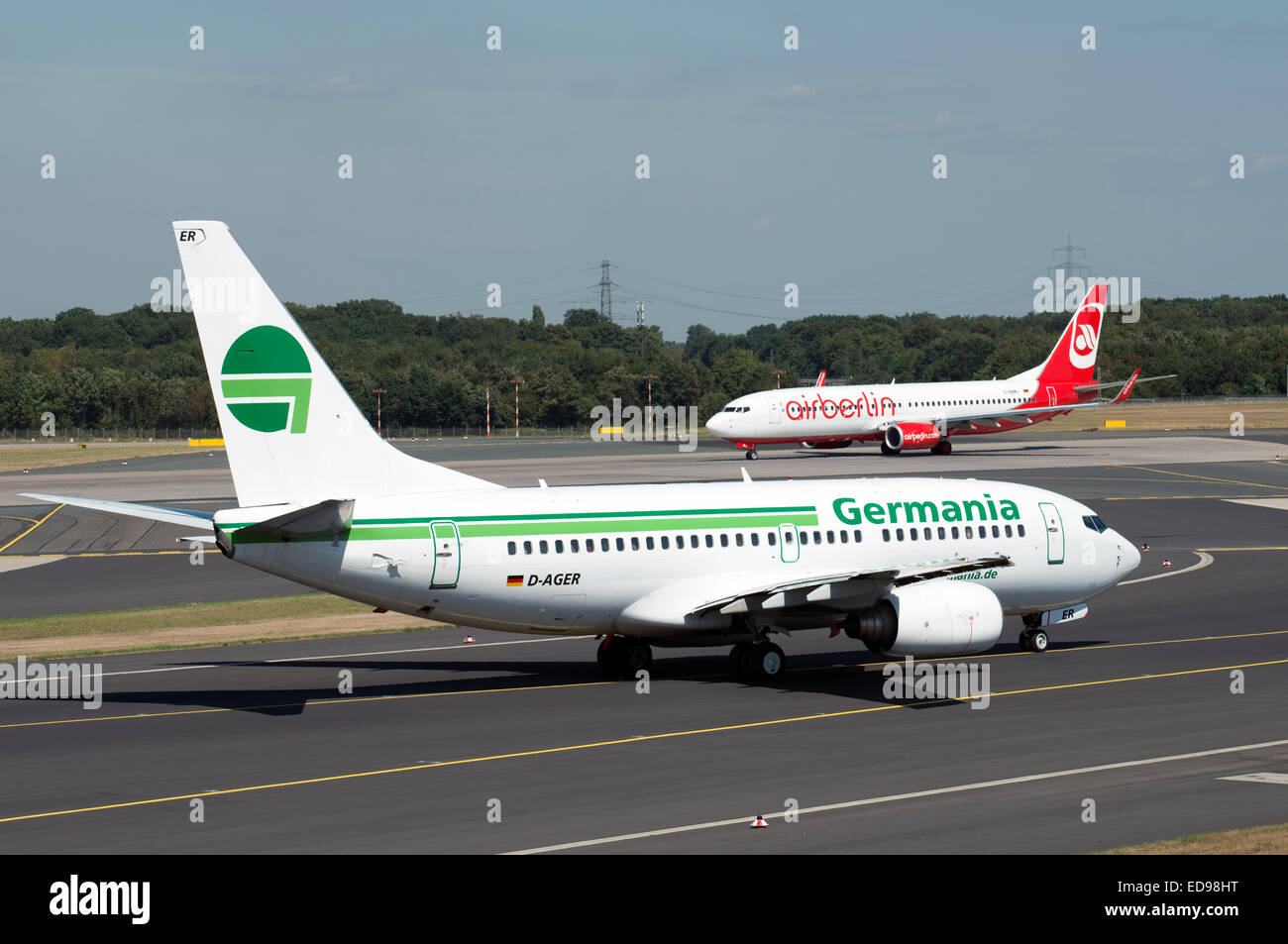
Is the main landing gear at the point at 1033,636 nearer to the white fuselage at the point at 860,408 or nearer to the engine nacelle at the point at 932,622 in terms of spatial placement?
the engine nacelle at the point at 932,622

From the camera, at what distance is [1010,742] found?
88.6 feet

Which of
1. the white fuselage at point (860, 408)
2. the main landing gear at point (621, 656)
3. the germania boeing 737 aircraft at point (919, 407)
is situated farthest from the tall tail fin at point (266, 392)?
the germania boeing 737 aircraft at point (919, 407)

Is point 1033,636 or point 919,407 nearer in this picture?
point 1033,636

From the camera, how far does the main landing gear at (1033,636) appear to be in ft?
125

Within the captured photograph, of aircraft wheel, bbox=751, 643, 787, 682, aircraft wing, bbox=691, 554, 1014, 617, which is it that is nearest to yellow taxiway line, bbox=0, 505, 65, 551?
aircraft wheel, bbox=751, 643, 787, 682

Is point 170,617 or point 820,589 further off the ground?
point 820,589

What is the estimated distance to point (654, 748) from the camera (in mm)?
27062

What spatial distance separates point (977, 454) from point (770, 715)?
89.5 meters

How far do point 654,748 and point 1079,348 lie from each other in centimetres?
9895

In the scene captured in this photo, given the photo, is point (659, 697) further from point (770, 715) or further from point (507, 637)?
point (507, 637)

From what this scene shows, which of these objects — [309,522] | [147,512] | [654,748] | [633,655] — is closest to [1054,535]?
[633,655]

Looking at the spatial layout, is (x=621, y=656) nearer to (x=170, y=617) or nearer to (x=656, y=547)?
(x=656, y=547)

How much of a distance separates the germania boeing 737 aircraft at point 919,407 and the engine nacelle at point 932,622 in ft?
264

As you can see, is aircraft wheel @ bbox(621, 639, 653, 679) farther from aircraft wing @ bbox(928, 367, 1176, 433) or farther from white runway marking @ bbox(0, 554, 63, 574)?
aircraft wing @ bbox(928, 367, 1176, 433)
